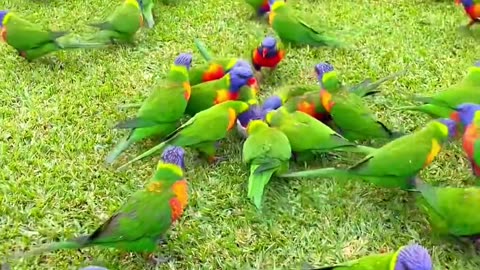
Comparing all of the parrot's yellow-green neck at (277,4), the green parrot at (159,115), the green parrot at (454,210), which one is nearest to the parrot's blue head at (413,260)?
the green parrot at (454,210)

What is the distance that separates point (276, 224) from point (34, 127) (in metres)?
1.53

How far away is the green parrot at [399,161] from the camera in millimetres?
2664

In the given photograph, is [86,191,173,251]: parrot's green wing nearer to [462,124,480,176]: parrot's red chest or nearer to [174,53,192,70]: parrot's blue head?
[174,53,192,70]: parrot's blue head

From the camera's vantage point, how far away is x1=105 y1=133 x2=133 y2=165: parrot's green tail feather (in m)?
3.02

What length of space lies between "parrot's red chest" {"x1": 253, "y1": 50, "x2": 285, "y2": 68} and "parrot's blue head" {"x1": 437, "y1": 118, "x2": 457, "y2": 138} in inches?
46.3

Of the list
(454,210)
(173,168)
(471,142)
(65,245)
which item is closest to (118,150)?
(173,168)

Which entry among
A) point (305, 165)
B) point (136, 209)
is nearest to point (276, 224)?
point (305, 165)

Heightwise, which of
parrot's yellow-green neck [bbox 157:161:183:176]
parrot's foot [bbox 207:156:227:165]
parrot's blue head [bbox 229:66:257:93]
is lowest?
parrot's foot [bbox 207:156:227:165]

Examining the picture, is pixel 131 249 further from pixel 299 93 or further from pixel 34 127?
pixel 299 93

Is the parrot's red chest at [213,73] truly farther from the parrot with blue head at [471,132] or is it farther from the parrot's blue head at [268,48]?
the parrot with blue head at [471,132]

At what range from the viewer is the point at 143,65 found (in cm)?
394

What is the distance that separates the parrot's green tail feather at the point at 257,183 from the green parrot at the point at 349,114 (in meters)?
0.55

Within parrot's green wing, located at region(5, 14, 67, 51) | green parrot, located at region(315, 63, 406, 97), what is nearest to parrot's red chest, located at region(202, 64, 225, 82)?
green parrot, located at region(315, 63, 406, 97)

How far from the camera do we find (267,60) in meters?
3.73
